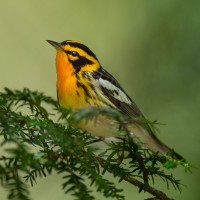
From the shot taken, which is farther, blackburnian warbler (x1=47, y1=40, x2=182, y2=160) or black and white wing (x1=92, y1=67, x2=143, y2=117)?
black and white wing (x1=92, y1=67, x2=143, y2=117)

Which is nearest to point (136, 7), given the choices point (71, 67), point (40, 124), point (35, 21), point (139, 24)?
point (139, 24)

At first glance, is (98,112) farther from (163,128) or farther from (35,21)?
(35,21)

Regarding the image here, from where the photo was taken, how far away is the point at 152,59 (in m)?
3.81

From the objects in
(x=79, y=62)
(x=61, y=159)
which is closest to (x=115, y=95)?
(x=79, y=62)

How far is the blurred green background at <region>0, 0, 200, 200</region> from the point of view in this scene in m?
3.34

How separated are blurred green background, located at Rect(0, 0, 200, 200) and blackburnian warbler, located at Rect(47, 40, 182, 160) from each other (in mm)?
152

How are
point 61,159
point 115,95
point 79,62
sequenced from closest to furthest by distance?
point 61,159 → point 115,95 → point 79,62

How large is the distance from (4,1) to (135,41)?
237cm

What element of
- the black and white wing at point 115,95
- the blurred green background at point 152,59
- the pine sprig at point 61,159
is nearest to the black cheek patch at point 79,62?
the black and white wing at point 115,95

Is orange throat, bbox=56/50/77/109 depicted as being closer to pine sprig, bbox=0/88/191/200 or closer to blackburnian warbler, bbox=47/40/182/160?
blackburnian warbler, bbox=47/40/182/160

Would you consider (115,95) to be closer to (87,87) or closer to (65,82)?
(87,87)

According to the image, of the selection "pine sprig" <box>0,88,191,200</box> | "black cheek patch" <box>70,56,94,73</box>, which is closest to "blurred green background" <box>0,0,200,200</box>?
"black cheek patch" <box>70,56,94,73</box>

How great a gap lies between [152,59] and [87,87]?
0.68 metres

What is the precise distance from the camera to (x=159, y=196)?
1.61 m
